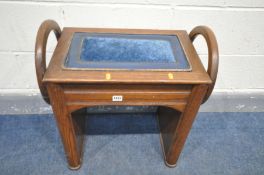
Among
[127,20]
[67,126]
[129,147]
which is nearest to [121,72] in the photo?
[67,126]

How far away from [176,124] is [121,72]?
15.5 inches

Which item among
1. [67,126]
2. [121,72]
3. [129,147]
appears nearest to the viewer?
[121,72]

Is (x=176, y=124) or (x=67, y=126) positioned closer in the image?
(x=67, y=126)

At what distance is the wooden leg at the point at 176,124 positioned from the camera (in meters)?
0.81

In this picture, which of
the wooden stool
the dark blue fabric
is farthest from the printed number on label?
the dark blue fabric

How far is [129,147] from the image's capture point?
1219mm

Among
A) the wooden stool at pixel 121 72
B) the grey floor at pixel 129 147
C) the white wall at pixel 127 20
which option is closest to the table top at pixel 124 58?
the wooden stool at pixel 121 72

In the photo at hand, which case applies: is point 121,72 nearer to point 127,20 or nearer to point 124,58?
point 124,58

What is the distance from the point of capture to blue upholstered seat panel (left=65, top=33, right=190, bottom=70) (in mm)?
762

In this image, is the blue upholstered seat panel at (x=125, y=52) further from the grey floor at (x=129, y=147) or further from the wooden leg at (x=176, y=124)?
the grey floor at (x=129, y=147)

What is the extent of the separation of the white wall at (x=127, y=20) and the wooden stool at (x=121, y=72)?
17 cm

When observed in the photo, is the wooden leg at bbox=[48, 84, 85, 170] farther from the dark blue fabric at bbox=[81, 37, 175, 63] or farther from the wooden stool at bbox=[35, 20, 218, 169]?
the dark blue fabric at bbox=[81, 37, 175, 63]

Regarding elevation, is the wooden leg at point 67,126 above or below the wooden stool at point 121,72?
below

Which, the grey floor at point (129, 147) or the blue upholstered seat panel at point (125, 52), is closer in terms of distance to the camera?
the blue upholstered seat panel at point (125, 52)
